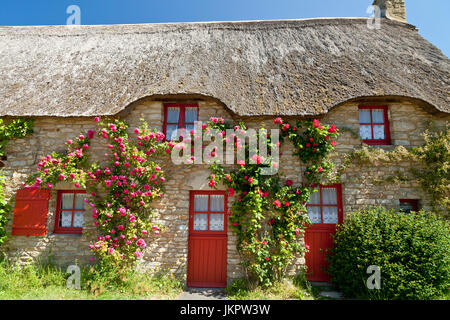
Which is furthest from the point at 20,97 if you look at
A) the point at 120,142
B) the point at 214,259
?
the point at 214,259

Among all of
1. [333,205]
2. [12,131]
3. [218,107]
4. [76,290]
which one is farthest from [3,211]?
[333,205]

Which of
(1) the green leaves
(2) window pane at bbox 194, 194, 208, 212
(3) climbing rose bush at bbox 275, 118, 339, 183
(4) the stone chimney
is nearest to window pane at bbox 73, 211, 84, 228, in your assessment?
(1) the green leaves

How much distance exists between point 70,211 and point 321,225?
497 cm

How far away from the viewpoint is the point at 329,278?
4.64 m

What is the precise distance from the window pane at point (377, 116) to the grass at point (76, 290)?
494cm

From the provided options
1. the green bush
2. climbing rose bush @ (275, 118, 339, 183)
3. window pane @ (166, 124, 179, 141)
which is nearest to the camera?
the green bush

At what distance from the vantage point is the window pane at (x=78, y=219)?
4.91m

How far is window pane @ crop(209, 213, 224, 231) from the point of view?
4828 millimetres

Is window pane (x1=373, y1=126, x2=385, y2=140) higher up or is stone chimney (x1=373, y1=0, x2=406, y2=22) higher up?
stone chimney (x1=373, y1=0, x2=406, y2=22)

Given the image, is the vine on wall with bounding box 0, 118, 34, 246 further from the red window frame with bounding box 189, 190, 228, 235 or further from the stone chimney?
the stone chimney

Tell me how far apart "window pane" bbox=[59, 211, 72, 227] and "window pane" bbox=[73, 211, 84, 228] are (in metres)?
0.11

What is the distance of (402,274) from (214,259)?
3028 millimetres

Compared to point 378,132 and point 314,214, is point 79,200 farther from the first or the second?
point 378,132

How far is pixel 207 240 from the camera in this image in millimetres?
4758
